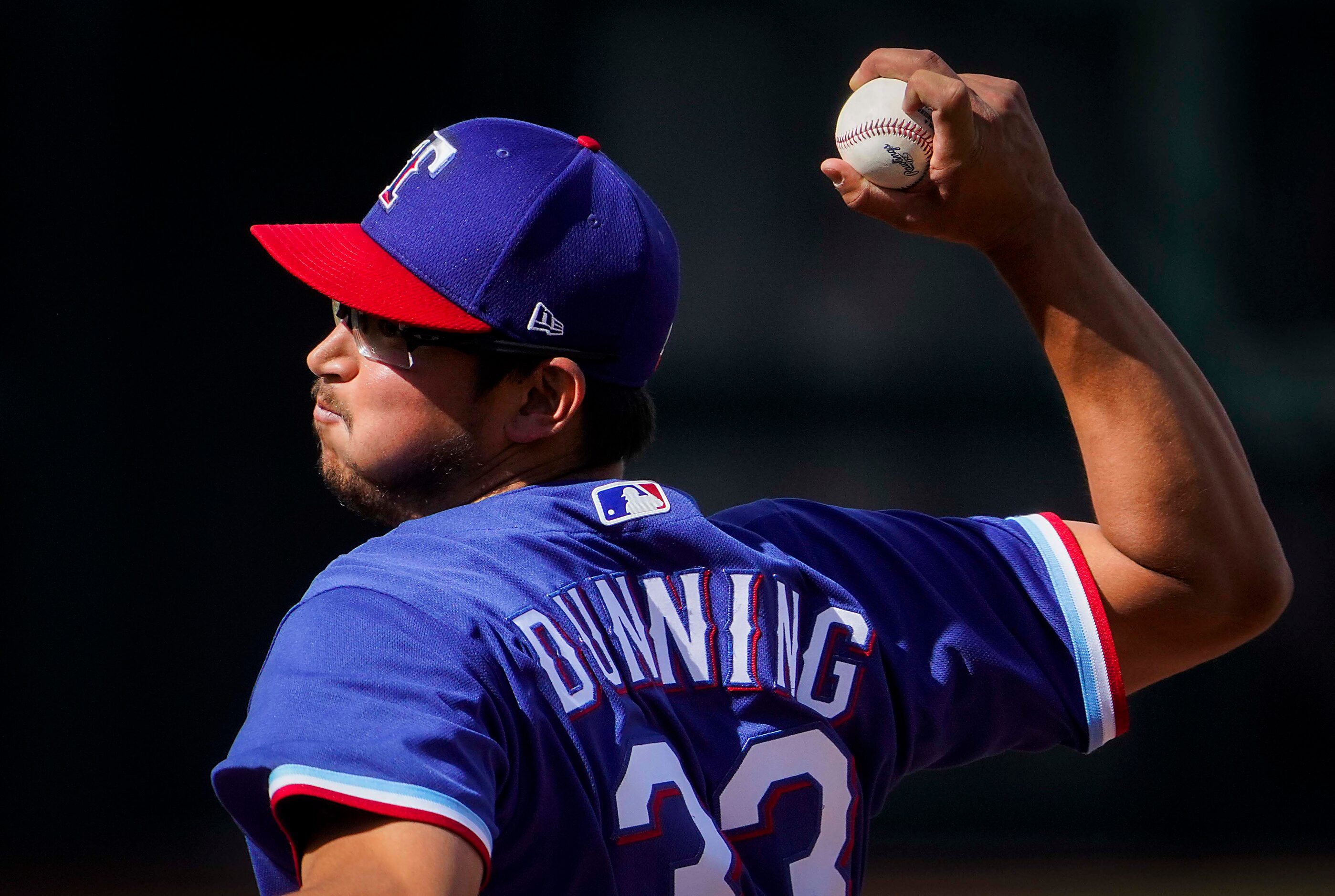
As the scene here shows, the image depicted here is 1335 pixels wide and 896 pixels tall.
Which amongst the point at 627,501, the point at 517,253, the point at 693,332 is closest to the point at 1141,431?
the point at 627,501

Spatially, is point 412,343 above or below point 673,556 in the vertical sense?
above

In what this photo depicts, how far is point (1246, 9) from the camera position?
16.0 ft

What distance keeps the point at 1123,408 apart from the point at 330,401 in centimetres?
91

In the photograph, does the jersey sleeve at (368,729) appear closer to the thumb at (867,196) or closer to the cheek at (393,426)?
the cheek at (393,426)

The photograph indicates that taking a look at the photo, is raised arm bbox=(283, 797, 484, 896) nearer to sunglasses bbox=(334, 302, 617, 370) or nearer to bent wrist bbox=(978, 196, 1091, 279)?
sunglasses bbox=(334, 302, 617, 370)

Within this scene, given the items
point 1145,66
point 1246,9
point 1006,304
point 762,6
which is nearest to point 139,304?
point 762,6

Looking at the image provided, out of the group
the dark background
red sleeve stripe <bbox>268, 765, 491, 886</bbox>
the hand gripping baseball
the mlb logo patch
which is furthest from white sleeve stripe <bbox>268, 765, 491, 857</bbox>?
the dark background

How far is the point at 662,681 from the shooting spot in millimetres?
1348

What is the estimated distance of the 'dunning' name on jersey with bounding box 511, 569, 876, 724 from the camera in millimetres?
1267

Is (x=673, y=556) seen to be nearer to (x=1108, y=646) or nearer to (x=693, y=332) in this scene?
(x=1108, y=646)

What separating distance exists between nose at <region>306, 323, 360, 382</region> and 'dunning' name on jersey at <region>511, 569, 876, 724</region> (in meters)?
0.43

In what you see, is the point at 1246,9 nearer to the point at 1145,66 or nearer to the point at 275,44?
the point at 1145,66

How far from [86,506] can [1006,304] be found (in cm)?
307

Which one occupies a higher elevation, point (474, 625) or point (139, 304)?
point (474, 625)
